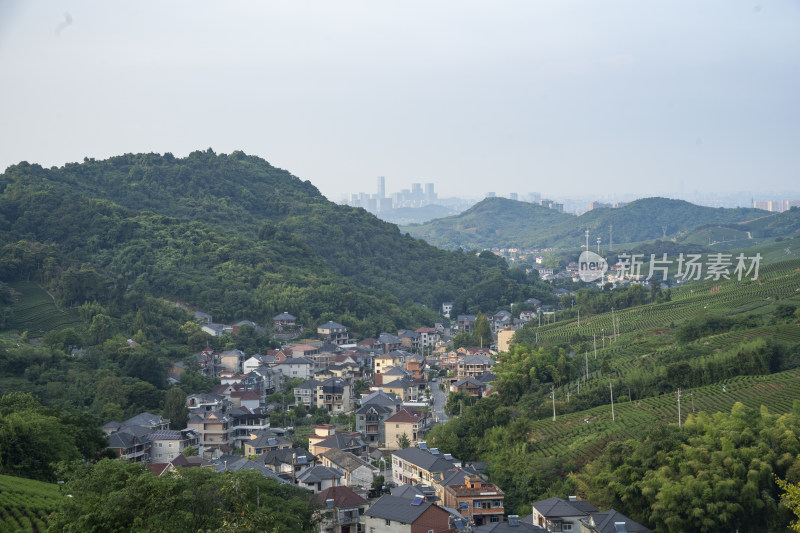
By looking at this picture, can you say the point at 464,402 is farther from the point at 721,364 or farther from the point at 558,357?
the point at 721,364

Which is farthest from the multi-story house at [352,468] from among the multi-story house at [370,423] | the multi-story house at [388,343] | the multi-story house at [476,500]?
the multi-story house at [388,343]

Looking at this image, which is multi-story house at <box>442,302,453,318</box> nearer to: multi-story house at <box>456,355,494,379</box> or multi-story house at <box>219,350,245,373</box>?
multi-story house at <box>456,355,494,379</box>

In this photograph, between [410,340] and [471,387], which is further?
[410,340]

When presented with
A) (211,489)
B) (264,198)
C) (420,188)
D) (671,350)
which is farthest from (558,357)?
(420,188)

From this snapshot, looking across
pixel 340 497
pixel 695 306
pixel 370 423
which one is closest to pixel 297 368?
pixel 370 423

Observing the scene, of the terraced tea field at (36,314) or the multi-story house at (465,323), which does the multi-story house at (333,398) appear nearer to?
the terraced tea field at (36,314)

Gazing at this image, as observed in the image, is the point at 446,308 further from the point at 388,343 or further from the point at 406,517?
the point at 406,517
